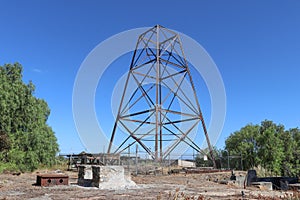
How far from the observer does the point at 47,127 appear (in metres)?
26.4

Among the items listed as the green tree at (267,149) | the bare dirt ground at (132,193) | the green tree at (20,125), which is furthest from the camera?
the green tree at (267,149)

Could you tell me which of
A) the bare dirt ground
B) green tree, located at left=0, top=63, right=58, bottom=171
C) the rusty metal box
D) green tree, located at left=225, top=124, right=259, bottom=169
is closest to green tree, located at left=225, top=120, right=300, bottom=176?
green tree, located at left=225, top=124, right=259, bottom=169

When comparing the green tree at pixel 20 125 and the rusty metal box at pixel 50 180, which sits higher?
the green tree at pixel 20 125

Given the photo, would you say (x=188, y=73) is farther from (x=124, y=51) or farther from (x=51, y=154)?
(x=51, y=154)

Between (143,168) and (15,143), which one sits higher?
(15,143)

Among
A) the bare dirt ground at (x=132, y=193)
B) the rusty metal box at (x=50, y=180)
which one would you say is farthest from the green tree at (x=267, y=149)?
the rusty metal box at (x=50, y=180)

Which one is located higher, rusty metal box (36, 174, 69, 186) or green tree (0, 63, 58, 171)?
green tree (0, 63, 58, 171)

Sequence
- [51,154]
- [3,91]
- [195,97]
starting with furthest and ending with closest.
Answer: [51,154] → [3,91] → [195,97]

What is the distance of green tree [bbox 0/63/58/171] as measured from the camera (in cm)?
1998

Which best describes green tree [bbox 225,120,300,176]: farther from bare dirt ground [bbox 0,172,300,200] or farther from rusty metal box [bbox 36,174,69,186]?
rusty metal box [bbox 36,174,69,186]

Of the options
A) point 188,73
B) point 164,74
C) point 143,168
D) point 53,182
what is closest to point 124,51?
point 164,74

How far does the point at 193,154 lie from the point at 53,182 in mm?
10301

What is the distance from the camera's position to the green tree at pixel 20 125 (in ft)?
65.5

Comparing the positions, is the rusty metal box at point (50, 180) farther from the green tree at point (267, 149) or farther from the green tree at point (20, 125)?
the green tree at point (267, 149)
